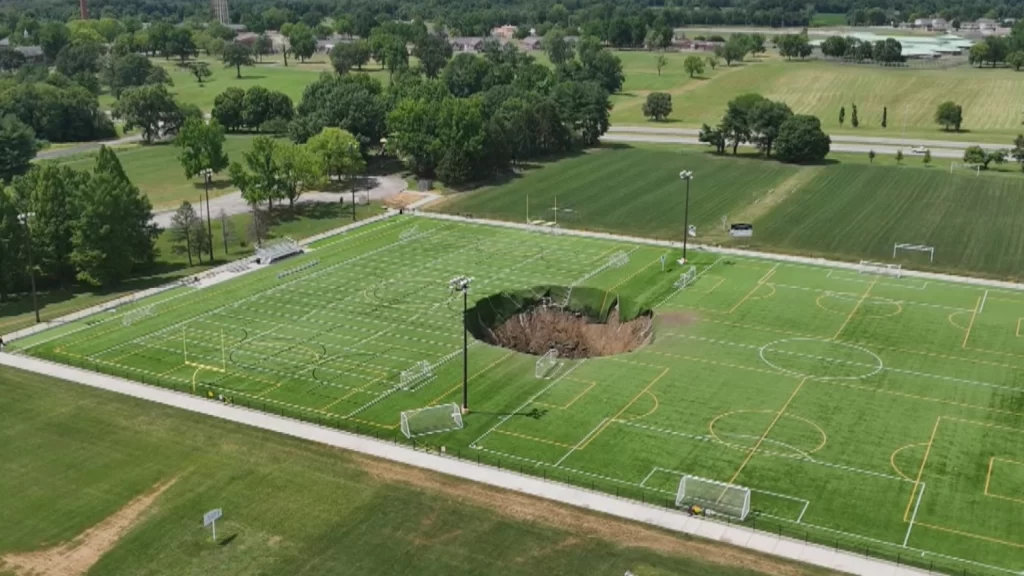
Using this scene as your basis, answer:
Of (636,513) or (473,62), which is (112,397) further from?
(473,62)

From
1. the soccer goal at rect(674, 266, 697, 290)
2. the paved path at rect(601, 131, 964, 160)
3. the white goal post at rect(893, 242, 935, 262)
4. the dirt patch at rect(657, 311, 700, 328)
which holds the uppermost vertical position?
the paved path at rect(601, 131, 964, 160)

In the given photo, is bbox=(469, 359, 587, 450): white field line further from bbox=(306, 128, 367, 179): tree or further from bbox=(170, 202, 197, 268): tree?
bbox=(306, 128, 367, 179): tree

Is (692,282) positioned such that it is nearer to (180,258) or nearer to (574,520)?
(574,520)

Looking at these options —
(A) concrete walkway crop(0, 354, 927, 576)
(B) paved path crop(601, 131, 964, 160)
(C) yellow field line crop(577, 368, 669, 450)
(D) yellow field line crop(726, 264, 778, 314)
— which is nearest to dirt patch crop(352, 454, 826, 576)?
(A) concrete walkway crop(0, 354, 927, 576)

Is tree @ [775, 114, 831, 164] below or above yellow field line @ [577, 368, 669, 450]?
above

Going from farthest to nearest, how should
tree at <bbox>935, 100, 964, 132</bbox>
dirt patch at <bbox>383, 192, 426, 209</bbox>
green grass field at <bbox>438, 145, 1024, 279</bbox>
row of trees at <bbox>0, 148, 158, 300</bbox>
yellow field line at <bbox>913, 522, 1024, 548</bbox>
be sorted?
1. tree at <bbox>935, 100, 964, 132</bbox>
2. dirt patch at <bbox>383, 192, 426, 209</bbox>
3. green grass field at <bbox>438, 145, 1024, 279</bbox>
4. row of trees at <bbox>0, 148, 158, 300</bbox>
5. yellow field line at <bbox>913, 522, 1024, 548</bbox>

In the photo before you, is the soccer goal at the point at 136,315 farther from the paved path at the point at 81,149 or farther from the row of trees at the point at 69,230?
the paved path at the point at 81,149
